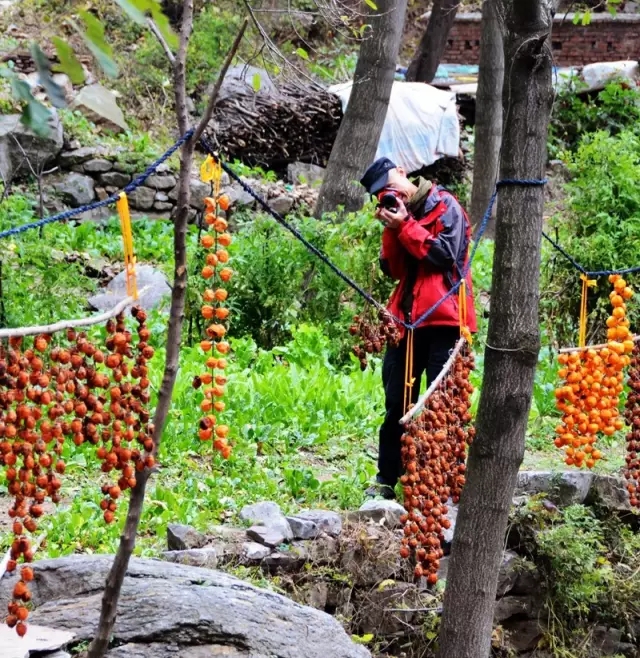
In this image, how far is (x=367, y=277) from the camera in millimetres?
7301

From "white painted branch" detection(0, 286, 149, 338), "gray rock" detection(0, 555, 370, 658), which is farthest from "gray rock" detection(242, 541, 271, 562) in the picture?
"white painted branch" detection(0, 286, 149, 338)

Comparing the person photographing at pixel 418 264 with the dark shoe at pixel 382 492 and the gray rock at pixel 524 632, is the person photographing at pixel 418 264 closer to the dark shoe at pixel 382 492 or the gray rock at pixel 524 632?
→ the dark shoe at pixel 382 492

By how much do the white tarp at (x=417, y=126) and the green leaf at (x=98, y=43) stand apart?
512 inches

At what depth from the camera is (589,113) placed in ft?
54.1

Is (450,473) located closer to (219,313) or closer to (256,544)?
(256,544)

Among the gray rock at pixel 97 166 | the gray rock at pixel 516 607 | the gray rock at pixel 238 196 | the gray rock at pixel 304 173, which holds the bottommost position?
the gray rock at pixel 516 607

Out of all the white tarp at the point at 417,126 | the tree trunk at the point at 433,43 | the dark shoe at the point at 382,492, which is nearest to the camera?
the dark shoe at the point at 382,492

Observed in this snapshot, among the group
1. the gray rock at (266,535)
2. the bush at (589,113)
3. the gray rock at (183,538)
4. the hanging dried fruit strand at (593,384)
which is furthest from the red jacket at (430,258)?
the bush at (589,113)

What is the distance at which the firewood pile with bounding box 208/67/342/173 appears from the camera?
1370 centimetres

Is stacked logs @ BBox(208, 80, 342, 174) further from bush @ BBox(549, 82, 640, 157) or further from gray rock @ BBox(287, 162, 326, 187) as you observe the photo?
bush @ BBox(549, 82, 640, 157)

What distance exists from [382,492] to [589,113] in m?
13.0

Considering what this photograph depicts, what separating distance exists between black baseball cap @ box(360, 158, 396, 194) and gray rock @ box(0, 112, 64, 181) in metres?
6.83

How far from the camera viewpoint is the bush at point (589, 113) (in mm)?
16281

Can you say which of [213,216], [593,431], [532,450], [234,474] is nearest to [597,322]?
[532,450]
